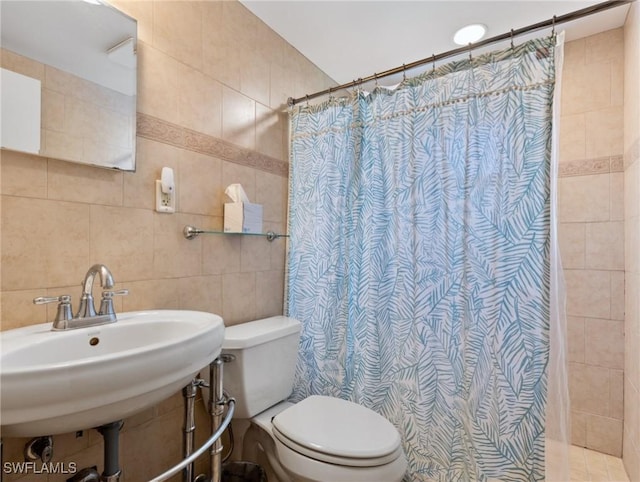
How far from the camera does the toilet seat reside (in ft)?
3.73

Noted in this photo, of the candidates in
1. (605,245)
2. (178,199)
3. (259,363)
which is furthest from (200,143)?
(605,245)

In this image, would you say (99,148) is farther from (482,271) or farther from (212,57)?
(482,271)

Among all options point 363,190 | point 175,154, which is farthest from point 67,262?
point 363,190

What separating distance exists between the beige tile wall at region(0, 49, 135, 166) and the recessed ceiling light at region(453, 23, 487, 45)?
68.0 inches

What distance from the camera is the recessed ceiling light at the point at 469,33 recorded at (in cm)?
185

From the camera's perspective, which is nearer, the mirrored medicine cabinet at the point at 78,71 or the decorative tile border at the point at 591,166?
the mirrored medicine cabinet at the point at 78,71

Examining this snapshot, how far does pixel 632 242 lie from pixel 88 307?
7.63 ft

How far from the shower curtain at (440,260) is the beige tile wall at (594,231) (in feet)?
3.53

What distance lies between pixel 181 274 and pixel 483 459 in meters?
1.38

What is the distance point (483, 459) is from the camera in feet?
4.28

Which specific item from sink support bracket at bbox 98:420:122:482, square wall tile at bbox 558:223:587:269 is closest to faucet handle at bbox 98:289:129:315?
sink support bracket at bbox 98:420:122:482

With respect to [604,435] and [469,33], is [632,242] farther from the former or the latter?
[469,33]

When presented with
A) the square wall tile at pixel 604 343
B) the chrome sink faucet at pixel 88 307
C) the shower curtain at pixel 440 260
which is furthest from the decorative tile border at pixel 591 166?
the chrome sink faucet at pixel 88 307

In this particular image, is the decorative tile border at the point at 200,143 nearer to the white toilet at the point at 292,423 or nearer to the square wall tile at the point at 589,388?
the white toilet at the point at 292,423
